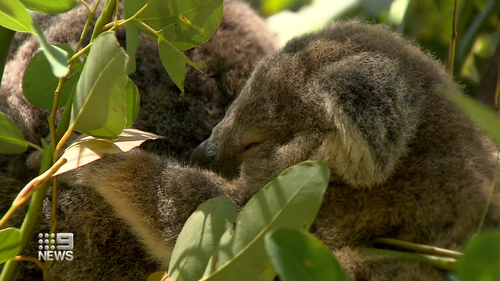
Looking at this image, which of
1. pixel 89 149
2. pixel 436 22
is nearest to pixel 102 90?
pixel 89 149

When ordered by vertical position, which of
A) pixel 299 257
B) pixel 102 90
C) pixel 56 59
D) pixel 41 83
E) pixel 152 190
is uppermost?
pixel 56 59

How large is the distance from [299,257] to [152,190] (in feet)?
3.66

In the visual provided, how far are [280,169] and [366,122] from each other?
1.24ft

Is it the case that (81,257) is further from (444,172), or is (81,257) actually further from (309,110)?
(444,172)

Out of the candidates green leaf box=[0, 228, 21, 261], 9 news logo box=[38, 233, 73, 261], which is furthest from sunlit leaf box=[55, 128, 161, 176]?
9 news logo box=[38, 233, 73, 261]

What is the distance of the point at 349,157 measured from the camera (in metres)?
1.92

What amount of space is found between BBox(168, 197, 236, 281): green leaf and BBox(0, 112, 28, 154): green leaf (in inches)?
21.8

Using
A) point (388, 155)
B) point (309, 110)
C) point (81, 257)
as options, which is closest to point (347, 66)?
point (309, 110)

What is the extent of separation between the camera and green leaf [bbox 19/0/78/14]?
5.08 feet

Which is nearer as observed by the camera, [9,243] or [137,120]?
[9,243]

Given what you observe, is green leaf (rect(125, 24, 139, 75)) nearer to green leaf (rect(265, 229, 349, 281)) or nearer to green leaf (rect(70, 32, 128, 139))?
green leaf (rect(70, 32, 128, 139))

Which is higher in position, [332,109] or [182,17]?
[182,17]

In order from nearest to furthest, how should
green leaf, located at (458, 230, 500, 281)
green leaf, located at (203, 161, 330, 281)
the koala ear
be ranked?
1. green leaf, located at (458, 230, 500, 281)
2. green leaf, located at (203, 161, 330, 281)
3. the koala ear

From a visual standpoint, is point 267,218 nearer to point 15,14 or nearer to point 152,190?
point 15,14
